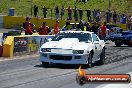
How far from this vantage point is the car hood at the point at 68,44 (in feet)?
47.8

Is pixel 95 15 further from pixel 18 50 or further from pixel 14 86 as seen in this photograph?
pixel 14 86

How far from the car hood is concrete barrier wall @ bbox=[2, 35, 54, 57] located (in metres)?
5.10

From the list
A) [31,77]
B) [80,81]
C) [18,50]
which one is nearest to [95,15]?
[18,50]

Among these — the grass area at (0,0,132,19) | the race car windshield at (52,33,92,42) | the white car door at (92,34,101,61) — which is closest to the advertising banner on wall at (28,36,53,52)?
the race car windshield at (52,33,92,42)

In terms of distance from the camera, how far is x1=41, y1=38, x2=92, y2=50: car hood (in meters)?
14.6

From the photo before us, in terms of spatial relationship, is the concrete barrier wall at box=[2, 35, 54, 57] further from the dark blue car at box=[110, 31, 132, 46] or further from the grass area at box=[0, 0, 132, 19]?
the grass area at box=[0, 0, 132, 19]

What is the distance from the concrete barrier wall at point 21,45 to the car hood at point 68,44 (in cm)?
510

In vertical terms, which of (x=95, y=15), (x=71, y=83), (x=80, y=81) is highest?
(x=95, y=15)

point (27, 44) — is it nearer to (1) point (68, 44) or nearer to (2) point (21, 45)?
(2) point (21, 45)

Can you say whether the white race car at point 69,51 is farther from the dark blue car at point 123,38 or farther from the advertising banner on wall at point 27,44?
the dark blue car at point 123,38

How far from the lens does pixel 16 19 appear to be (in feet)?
133

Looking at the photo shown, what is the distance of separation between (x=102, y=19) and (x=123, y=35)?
55.3 ft

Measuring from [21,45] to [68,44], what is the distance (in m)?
6.71

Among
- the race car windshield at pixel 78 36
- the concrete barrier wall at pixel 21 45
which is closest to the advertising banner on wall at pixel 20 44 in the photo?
the concrete barrier wall at pixel 21 45
